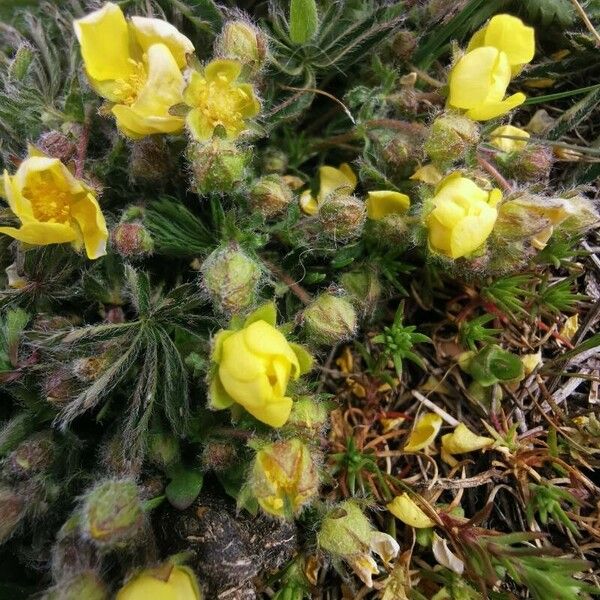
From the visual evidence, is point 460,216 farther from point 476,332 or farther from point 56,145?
point 56,145

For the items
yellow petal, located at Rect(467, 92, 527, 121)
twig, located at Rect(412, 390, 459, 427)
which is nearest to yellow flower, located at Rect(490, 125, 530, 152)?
yellow petal, located at Rect(467, 92, 527, 121)

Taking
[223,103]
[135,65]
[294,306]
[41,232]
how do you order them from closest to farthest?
[41,232], [223,103], [135,65], [294,306]

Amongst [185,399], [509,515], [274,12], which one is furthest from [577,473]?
[274,12]

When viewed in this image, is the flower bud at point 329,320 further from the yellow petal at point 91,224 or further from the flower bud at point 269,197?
the yellow petal at point 91,224

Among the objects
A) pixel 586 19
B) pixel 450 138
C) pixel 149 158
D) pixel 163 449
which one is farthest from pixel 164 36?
pixel 586 19

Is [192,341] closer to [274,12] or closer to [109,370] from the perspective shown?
[109,370]

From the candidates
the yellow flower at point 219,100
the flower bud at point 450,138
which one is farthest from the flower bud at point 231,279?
the flower bud at point 450,138
